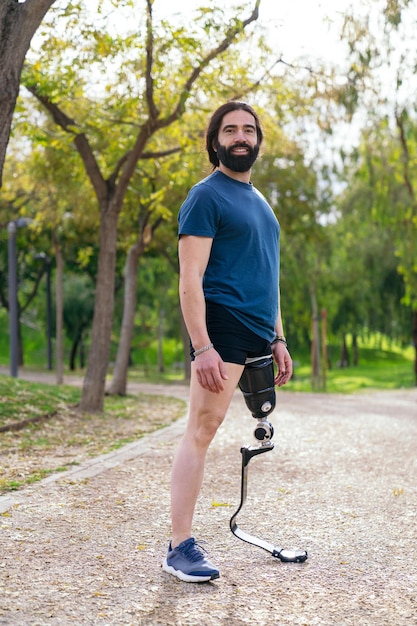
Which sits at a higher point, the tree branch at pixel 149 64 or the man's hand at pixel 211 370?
the tree branch at pixel 149 64

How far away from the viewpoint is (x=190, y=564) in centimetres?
389

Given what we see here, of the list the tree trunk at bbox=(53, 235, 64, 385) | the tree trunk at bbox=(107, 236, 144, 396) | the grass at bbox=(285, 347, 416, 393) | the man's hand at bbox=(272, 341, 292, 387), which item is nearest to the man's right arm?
the man's hand at bbox=(272, 341, 292, 387)

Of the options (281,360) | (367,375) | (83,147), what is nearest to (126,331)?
(83,147)

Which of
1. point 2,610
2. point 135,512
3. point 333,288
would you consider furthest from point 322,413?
→ point 333,288

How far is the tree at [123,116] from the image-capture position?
1140 cm

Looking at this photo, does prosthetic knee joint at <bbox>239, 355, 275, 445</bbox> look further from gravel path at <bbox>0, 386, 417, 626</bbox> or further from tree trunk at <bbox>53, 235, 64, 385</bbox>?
tree trunk at <bbox>53, 235, 64, 385</bbox>

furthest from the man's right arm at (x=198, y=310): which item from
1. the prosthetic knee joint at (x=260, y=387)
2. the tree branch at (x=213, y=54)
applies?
the tree branch at (x=213, y=54)

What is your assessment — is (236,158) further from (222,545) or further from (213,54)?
(213,54)

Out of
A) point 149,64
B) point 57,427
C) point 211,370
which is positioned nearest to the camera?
point 211,370

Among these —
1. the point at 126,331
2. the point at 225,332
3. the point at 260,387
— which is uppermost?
the point at 126,331

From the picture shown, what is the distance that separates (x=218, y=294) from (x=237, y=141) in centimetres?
72

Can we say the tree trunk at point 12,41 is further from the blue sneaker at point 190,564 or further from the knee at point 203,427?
the blue sneaker at point 190,564

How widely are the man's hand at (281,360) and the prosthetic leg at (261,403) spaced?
77 millimetres

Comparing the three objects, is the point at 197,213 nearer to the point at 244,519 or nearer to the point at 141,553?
the point at 141,553
